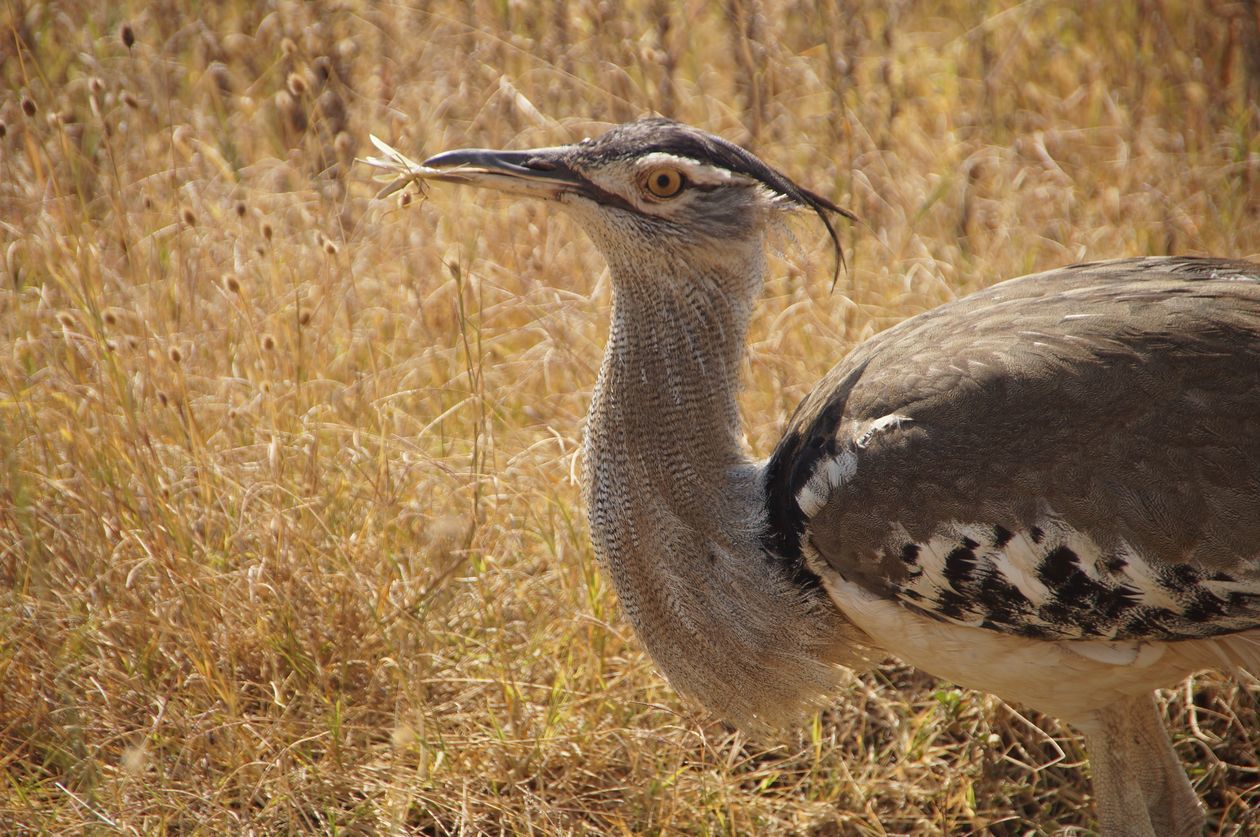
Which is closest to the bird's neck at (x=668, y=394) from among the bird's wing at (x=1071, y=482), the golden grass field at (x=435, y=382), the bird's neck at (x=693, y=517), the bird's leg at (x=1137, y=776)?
the bird's neck at (x=693, y=517)

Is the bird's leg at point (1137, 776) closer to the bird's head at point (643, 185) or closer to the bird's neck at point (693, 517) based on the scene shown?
the bird's neck at point (693, 517)

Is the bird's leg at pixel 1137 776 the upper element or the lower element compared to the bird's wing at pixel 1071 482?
lower

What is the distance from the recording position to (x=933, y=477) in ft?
7.54

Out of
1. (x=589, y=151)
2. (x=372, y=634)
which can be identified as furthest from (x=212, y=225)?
(x=589, y=151)

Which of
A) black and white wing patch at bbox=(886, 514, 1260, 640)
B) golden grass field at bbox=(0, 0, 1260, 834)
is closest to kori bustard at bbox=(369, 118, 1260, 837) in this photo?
black and white wing patch at bbox=(886, 514, 1260, 640)

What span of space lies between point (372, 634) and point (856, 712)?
1.24 m

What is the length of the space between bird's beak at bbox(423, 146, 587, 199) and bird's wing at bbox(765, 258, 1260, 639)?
0.78m

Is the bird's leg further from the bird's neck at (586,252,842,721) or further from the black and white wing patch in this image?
the bird's neck at (586,252,842,721)

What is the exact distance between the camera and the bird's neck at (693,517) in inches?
98.7

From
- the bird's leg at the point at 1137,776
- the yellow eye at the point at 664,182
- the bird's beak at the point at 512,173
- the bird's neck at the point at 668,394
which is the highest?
the bird's beak at the point at 512,173

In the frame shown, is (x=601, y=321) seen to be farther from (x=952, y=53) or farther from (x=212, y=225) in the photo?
(x=952, y=53)

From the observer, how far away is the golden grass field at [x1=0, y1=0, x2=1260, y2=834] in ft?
9.22

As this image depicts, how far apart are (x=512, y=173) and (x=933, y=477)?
1034mm

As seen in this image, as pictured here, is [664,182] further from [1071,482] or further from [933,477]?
[1071,482]
